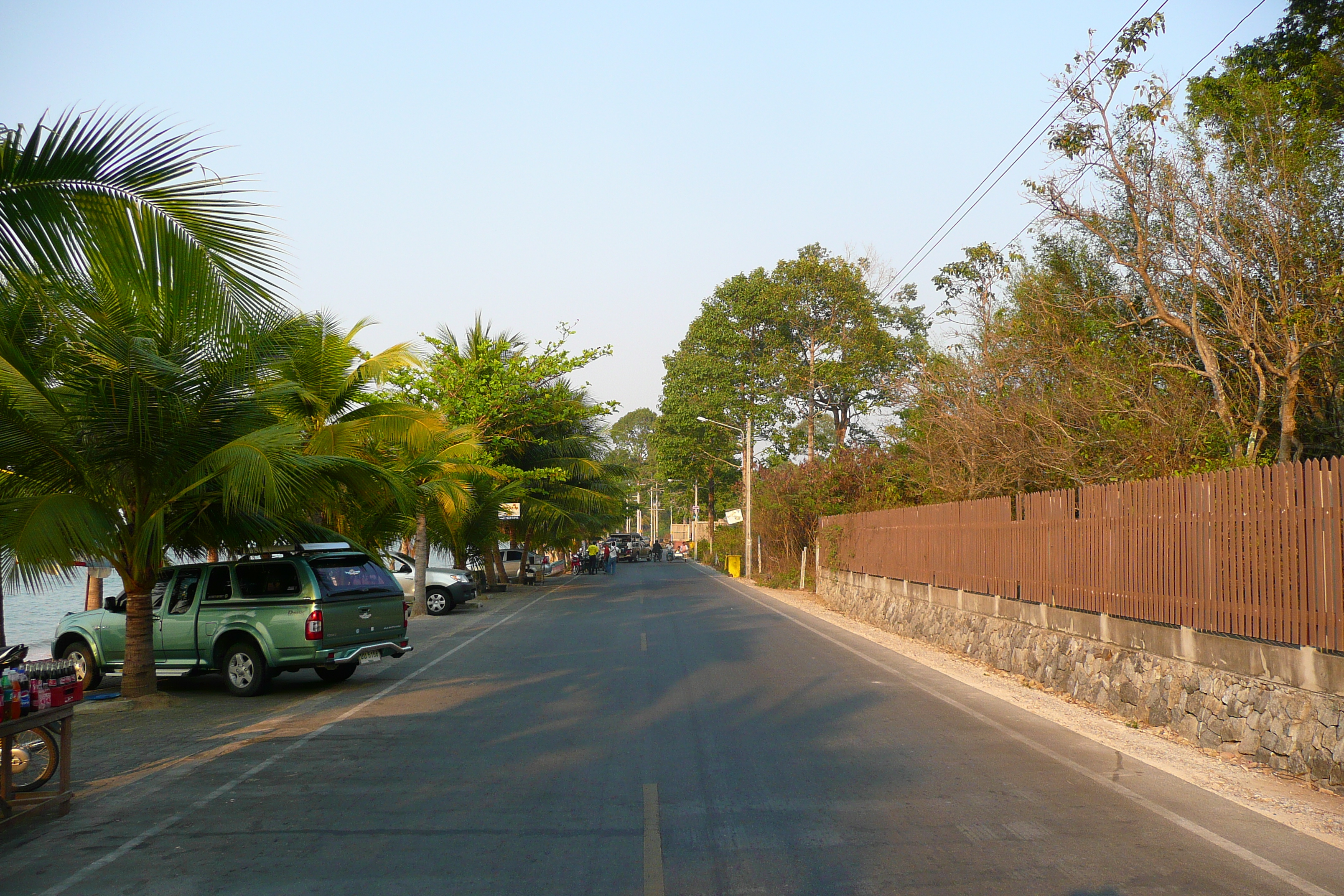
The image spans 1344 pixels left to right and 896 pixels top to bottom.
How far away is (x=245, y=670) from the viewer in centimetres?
1315

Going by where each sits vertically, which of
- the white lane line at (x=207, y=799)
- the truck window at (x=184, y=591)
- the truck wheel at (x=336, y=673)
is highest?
the truck window at (x=184, y=591)

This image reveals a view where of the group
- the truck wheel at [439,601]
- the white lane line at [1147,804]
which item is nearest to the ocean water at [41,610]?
the truck wheel at [439,601]

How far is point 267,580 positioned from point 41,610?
3534 centimetres

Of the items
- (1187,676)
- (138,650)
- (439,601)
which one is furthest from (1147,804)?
(439,601)

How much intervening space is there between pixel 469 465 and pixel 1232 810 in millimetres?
21641

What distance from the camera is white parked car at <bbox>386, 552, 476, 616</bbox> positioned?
92.5 ft

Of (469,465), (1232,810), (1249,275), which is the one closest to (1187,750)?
(1232,810)

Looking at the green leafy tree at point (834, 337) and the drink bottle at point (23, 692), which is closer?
the drink bottle at point (23, 692)

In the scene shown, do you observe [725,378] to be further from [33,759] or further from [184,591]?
[33,759]

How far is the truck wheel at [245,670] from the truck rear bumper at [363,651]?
2.89 ft

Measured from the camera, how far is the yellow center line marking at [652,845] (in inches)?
215

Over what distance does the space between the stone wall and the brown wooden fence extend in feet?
0.59

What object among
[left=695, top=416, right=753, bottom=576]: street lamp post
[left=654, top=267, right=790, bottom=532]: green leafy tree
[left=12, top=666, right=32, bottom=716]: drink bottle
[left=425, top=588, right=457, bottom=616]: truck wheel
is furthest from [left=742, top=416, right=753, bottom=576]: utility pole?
[left=12, top=666, right=32, bottom=716]: drink bottle

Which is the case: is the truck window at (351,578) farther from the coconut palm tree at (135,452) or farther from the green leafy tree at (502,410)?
the green leafy tree at (502,410)
